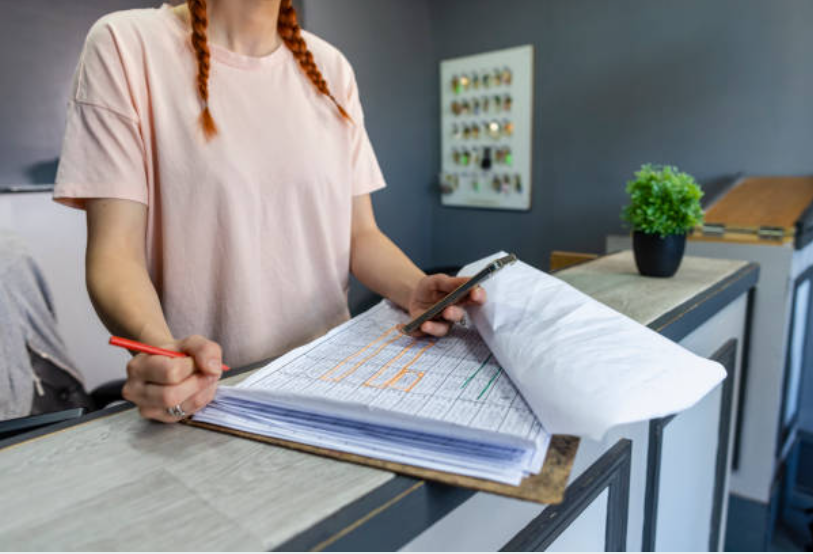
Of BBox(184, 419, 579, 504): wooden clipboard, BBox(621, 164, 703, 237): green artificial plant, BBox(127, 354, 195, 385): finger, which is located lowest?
BBox(184, 419, 579, 504): wooden clipboard

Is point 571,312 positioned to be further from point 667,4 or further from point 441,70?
point 441,70

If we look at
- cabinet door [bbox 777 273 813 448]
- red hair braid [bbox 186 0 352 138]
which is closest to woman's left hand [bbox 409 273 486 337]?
red hair braid [bbox 186 0 352 138]

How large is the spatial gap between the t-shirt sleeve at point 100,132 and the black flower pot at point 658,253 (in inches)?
36.5

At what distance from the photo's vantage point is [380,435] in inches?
17.2

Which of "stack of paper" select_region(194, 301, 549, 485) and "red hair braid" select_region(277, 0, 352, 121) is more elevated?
"red hair braid" select_region(277, 0, 352, 121)

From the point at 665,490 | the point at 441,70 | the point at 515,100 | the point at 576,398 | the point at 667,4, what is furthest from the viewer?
the point at 441,70

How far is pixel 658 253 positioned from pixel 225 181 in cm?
84

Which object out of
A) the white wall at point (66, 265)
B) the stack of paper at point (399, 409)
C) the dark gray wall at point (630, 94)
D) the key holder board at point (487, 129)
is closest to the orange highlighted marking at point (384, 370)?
the stack of paper at point (399, 409)

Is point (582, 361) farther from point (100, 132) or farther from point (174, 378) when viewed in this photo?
point (100, 132)

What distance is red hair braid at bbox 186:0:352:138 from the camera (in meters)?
0.77

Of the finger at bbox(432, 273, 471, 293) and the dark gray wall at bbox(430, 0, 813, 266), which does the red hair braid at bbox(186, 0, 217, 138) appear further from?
the dark gray wall at bbox(430, 0, 813, 266)

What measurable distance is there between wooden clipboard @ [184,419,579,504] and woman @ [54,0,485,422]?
23cm

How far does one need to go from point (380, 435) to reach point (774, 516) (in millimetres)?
1843

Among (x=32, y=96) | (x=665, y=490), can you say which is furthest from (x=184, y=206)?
(x=32, y=96)
